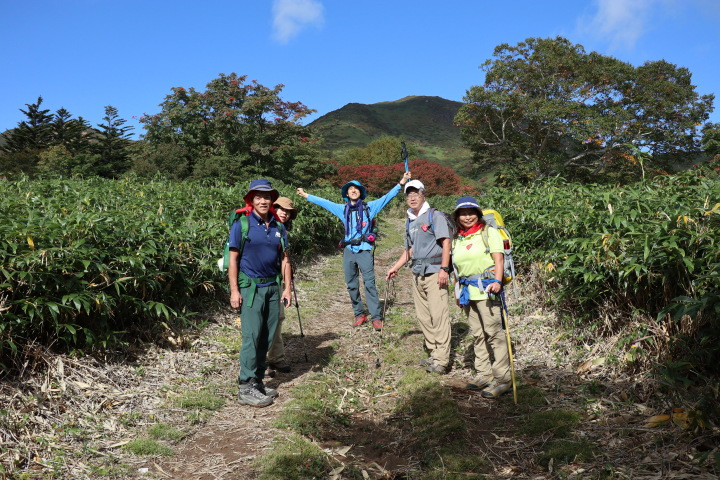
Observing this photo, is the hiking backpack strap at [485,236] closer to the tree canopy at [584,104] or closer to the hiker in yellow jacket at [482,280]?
the hiker in yellow jacket at [482,280]

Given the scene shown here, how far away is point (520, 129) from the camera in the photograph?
2869 centimetres

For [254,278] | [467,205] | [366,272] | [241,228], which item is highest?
[467,205]

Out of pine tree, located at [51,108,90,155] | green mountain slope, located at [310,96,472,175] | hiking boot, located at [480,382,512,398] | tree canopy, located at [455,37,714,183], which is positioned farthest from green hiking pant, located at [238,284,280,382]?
green mountain slope, located at [310,96,472,175]

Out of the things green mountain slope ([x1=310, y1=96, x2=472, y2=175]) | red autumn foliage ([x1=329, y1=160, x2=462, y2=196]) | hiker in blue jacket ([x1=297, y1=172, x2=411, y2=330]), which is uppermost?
green mountain slope ([x1=310, y1=96, x2=472, y2=175])

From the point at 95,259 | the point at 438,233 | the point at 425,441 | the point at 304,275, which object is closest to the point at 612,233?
the point at 438,233

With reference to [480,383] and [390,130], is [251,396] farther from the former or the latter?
[390,130]

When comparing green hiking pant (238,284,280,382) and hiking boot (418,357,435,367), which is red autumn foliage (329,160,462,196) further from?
green hiking pant (238,284,280,382)

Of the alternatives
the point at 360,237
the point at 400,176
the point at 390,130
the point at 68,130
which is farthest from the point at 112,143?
the point at 390,130

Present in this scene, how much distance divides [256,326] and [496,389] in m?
2.36

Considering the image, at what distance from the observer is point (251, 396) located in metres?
4.39

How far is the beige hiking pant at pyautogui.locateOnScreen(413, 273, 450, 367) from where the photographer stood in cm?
514

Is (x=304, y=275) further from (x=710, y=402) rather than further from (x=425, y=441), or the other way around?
(x=710, y=402)

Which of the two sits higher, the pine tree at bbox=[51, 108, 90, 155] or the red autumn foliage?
the pine tree at bbox=[51, 108, 90, 155]

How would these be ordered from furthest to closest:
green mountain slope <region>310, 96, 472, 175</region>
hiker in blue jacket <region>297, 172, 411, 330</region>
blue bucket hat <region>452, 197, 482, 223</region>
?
green mountain slope <region>310, 96, 472, 175</region>
hiker in blue jacket <region>297, 172, 411, 330</region>
blue bucket hat <region>452, 197, 482, 223</region>
